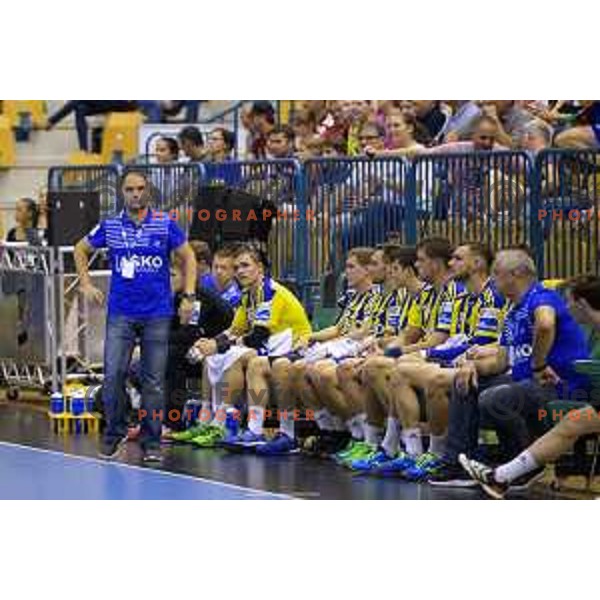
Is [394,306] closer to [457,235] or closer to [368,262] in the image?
[368,262]

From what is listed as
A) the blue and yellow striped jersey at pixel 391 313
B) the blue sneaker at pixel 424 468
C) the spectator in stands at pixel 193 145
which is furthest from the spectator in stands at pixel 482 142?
the spectator in stands at pixel 193 145

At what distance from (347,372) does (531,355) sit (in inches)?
77.7

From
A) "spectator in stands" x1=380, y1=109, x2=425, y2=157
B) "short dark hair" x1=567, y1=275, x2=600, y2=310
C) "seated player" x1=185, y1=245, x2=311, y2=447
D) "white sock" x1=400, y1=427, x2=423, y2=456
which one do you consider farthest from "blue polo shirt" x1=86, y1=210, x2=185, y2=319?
"short dark hair" x1=567, y1=275, x2=600, y2=310

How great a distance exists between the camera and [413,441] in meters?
13.2

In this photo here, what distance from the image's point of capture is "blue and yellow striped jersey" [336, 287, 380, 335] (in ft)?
47.1

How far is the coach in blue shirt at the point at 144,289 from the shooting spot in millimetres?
14445

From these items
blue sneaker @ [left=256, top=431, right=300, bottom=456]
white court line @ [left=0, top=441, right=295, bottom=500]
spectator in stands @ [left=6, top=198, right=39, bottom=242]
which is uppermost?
spectator in stands @ [left=6, top=198, right=39, bottom=242]

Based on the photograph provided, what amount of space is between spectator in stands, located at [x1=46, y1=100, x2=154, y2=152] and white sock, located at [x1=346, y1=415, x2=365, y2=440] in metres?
10.3

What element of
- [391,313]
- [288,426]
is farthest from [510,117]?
[288,426]

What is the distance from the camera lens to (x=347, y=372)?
13930mm

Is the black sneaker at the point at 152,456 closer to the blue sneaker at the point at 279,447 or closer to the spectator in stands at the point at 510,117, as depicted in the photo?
the blue sneaker at the point at 279,447

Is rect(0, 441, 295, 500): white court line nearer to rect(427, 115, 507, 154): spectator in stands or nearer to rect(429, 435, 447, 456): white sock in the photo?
rect(429, 435, 447, 456): white sock

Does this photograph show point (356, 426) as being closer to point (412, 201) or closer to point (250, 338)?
point (250, 338)

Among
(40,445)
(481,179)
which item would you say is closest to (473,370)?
(481,179)
